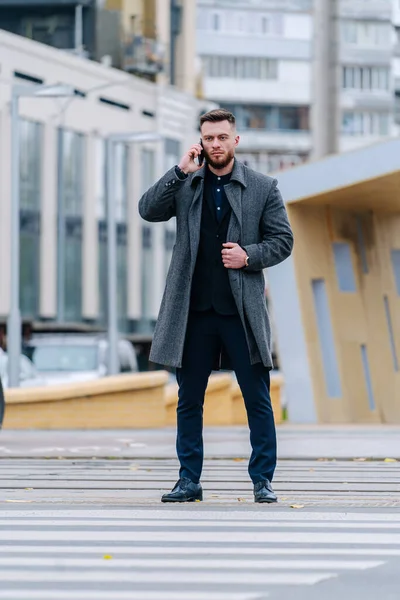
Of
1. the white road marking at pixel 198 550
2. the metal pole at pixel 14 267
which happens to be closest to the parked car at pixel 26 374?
the metal pole at pixel 14 267

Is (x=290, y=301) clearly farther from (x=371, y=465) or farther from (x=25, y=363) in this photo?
(x=371, y=465)

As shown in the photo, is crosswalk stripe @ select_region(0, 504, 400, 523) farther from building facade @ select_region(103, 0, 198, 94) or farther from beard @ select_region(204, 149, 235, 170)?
building facade @ select_region(103, 0, 198, 94)

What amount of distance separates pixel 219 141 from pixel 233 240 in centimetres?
50

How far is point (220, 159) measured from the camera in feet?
30.5

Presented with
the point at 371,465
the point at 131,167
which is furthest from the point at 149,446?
the point at 131,167

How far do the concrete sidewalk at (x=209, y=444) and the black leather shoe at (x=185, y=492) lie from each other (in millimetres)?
3582

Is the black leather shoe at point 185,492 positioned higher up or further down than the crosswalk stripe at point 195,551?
higher up

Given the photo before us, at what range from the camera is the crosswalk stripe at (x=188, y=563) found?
6570 millimetres

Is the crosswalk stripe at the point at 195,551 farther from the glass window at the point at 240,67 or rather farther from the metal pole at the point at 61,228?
the glass window at the point at 240,67

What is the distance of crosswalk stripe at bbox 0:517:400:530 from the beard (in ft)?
6.57

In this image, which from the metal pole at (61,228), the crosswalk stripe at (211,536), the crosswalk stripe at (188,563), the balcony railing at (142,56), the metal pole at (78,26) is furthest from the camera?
the balcony railing at (142,56)

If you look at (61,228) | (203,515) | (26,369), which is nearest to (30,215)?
(61,228)

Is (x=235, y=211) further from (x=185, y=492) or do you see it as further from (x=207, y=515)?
(x=207, y=515)

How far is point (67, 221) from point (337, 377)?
128 ft
